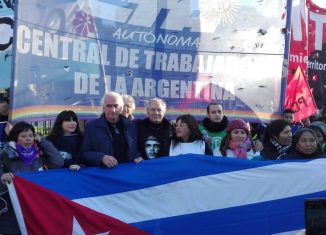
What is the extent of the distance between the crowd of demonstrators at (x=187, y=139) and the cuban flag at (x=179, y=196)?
229 mm

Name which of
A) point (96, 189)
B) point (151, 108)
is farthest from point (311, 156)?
point (96, 189)

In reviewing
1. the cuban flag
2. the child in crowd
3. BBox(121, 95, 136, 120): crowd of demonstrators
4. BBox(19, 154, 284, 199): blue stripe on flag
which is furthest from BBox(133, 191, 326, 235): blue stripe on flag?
BBox(121, 95, 136, 120): crowd of demonstrators

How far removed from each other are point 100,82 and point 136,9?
2.73 ft

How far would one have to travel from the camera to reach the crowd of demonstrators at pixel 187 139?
5188 mm

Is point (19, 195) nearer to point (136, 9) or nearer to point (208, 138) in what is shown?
point (208, 138)

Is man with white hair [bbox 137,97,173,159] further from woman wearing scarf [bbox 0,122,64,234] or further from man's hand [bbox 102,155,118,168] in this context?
woman wearing scarf [bbox 0,122,64,234]

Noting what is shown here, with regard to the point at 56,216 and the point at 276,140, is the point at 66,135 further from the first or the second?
the point at 276,140

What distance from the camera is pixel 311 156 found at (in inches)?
196

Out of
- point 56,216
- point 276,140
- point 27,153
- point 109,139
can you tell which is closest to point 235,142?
point 276,140

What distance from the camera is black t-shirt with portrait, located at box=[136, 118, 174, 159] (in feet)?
17.1

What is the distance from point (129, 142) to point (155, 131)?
32 centimetres

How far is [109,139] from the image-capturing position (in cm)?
495

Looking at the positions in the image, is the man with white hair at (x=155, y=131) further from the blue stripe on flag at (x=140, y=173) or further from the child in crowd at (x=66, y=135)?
the child in crowd at (x=66, y=135)

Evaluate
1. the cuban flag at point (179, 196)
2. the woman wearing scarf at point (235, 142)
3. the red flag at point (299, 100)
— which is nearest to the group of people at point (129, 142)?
the woman wearing scarf at point (235, 142)
